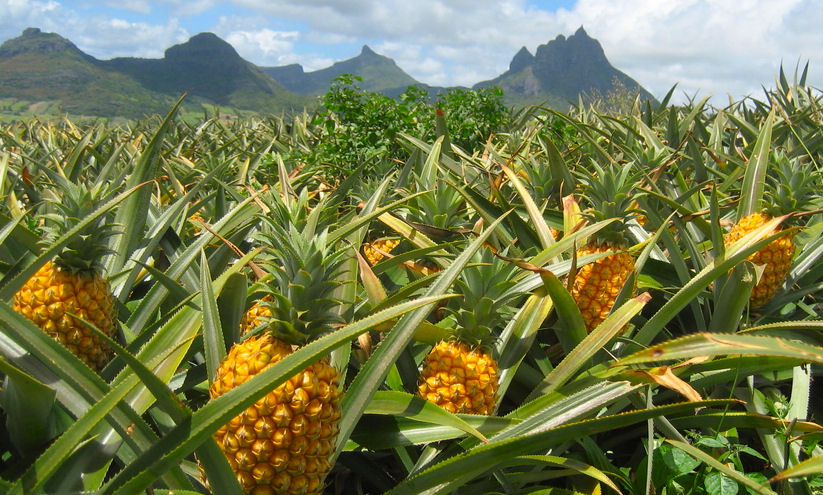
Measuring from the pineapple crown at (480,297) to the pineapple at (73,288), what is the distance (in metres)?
0.99

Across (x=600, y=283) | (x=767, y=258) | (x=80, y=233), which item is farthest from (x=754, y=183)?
(x=80, y=233)

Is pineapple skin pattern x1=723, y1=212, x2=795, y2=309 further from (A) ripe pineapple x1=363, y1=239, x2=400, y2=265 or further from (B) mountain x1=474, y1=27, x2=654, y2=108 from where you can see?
(B) mountain x1=474, y1=27, x2=654, y2=108

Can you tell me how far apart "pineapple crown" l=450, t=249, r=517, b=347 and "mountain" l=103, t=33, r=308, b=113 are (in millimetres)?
117198

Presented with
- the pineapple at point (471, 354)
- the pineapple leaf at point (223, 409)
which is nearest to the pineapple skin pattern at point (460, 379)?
the pineapple at point (471, 354)

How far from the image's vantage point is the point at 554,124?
4242mm

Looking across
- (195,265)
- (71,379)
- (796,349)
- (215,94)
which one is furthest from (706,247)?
(215,94)

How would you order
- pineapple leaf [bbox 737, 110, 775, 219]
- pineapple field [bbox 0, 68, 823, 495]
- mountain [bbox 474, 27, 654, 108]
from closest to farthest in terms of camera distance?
pineapple field [bbox 0, 68, 823, 495] → pineapple leaf [bbox 737, 110, 775, 219] → mountain [bbox 474, 27, 654, 108]

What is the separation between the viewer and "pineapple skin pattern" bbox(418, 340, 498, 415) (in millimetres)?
1383

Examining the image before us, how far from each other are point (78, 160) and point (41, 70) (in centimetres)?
15019

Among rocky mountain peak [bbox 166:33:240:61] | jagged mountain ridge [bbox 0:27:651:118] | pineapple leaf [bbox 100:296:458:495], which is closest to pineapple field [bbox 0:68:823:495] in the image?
pineapple leaf [bbox 100:296:458:495]

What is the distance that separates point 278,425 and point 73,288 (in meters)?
0.82

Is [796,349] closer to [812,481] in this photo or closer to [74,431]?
[812,481]

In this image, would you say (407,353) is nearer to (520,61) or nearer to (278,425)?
(278,425)

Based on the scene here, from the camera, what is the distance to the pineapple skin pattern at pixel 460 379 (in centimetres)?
138
